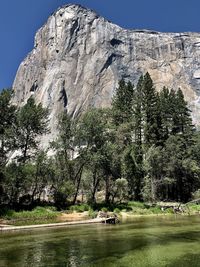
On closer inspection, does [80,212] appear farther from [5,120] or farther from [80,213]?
[5,120]

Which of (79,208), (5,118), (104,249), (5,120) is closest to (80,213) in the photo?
(79,208)

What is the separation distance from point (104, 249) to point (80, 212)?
86.3ft

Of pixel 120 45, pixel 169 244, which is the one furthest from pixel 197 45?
pixel 169 244

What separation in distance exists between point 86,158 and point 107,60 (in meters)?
91.9

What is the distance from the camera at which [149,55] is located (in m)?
144

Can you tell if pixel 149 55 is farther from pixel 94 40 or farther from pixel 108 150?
pixel 108 150

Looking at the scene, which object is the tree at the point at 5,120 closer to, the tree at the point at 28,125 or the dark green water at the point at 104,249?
the tree at the point at 28,125

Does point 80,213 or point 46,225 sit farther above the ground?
point 80,213

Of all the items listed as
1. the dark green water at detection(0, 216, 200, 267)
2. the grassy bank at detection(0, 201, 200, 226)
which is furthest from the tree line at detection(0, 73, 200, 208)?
the dark green water at detection(0, 216, 200, 267)

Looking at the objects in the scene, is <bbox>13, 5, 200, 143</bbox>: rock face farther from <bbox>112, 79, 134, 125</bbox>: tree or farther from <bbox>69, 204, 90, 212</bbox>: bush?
<bbox>69, 204, 90, 212</bbox>: bush

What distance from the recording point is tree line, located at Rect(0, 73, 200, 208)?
49.4 m

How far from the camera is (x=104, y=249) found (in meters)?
21.0

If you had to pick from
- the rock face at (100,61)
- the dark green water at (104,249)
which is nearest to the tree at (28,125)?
the dark green water at (104,249)

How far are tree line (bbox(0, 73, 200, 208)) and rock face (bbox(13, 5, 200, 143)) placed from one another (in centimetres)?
5662
